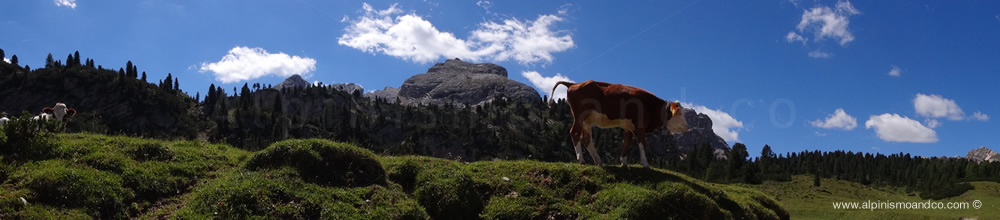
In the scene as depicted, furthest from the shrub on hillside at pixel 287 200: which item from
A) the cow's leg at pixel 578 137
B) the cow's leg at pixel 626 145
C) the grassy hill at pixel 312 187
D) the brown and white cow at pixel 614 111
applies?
the cow's leg at pixel 626 145

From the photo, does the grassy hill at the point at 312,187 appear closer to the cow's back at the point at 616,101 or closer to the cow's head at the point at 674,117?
the cow's back at the point at 616,101

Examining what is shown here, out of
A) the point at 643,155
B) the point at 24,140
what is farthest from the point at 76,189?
the point at 643,155

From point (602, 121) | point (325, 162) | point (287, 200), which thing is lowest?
point (287, 200)

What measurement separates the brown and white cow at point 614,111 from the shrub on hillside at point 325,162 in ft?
19.5

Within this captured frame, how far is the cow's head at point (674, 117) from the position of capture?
1731 cm

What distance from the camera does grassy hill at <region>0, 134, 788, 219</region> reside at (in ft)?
34.8

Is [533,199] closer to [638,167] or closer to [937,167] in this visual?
[638,167]

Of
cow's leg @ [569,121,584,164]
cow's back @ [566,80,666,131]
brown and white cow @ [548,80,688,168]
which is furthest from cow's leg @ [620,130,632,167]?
cow's leg @ [569,121,584,164]

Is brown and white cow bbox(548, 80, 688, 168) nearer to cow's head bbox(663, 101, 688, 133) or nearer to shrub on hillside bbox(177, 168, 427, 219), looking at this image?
cow's head bbox(663, 101, 688, 133)

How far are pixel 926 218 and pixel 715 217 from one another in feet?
67.8

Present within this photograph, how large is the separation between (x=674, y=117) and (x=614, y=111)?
2.22m

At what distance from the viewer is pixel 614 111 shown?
16312 millimetres

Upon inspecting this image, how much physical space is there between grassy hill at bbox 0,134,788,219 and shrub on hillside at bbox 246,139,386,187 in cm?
3

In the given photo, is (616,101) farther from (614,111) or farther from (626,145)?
(626,145)
